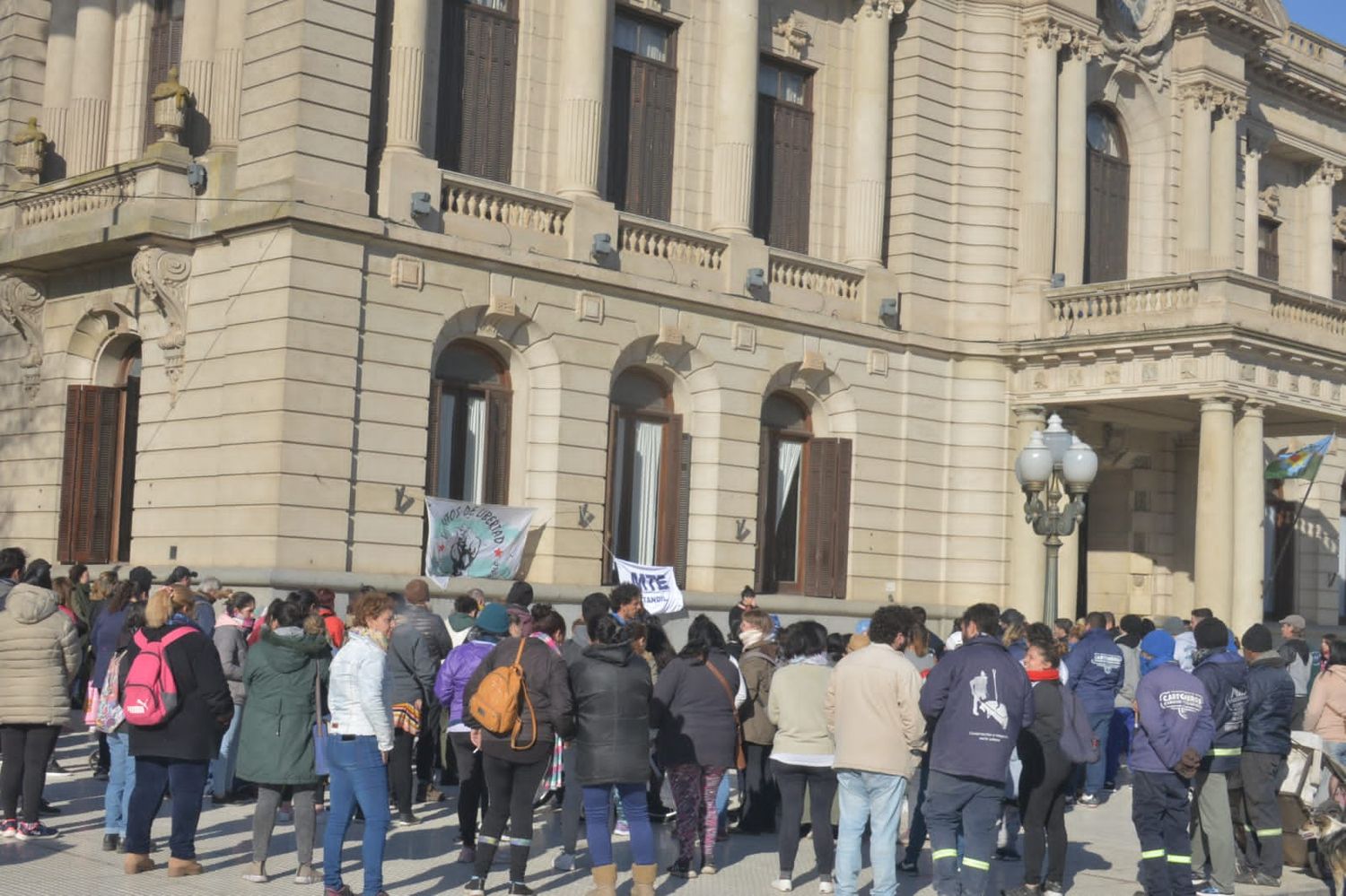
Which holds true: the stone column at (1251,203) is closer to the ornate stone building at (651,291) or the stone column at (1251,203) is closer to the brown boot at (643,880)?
the ornate stone building at (651,291)

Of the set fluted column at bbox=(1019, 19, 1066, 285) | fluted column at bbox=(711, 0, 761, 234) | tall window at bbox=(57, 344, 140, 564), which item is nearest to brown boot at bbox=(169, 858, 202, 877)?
tall window at bbox=(57, 344, 140, 564)

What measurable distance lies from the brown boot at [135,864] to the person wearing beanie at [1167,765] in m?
7.45

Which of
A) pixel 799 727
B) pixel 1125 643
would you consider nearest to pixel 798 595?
pixel 1125 643

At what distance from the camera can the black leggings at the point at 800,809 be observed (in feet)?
44.8

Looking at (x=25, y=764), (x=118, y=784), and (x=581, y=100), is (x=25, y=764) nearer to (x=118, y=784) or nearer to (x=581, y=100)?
(x=118, y=784)

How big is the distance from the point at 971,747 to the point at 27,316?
1833 centimetres

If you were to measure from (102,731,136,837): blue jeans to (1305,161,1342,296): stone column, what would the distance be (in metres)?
32.7

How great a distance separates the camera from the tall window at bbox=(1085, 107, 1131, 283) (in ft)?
109

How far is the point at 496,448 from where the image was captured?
2475 cm

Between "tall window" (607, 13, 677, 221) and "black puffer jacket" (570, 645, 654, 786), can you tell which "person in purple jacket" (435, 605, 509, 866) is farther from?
"tall window" (607, 13, 677, 221)

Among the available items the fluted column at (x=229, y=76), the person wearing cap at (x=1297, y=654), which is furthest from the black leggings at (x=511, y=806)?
the fluted column at (x=229, y=76)

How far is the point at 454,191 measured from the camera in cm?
2391

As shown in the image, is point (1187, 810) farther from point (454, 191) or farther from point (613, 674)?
point (454, 191)

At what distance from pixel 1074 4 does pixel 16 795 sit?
24.0 meters
